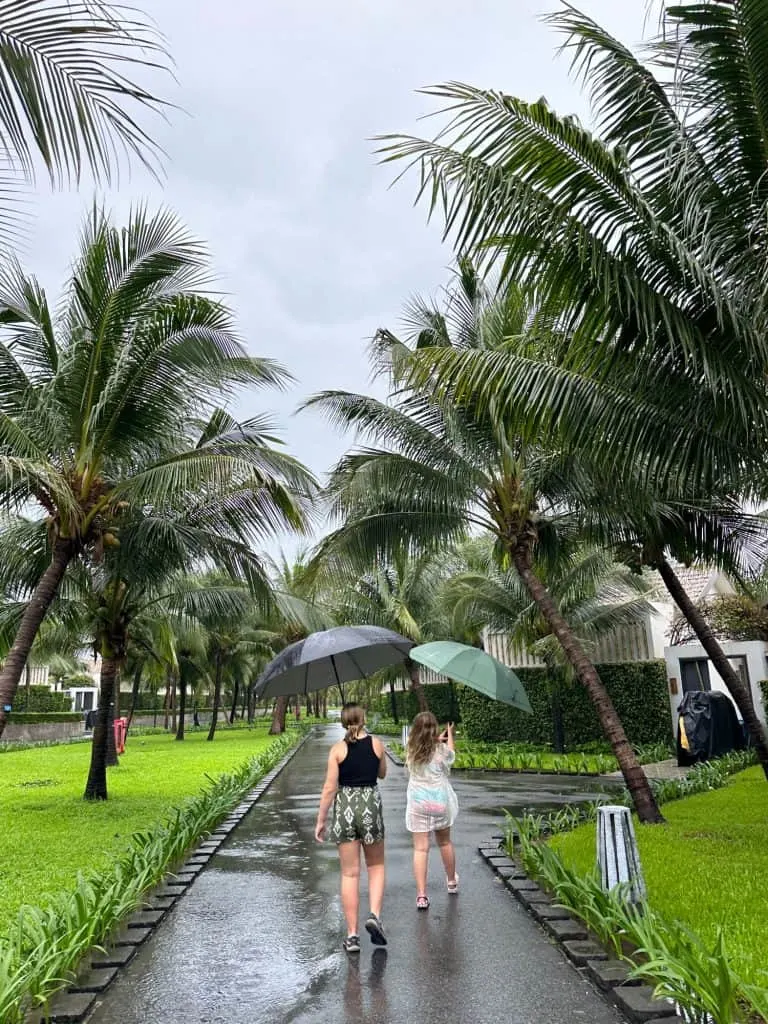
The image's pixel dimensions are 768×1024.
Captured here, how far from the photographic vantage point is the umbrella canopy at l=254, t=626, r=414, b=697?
7.14 m

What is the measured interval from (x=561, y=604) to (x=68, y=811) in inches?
479

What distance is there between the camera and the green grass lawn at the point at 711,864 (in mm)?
4902

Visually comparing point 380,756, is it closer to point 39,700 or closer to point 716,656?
point 716,656

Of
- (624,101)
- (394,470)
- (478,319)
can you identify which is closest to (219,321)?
(394,470)

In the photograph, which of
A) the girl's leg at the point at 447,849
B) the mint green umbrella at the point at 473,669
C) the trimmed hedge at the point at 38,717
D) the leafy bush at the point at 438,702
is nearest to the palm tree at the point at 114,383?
the mint green umbrella at the point at 473,669

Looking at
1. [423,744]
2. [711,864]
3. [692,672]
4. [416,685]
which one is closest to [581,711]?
[692,672]

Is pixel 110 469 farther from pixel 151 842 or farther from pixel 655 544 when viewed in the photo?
pixel 655 544

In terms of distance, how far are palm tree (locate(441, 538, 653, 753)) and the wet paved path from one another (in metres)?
11.4

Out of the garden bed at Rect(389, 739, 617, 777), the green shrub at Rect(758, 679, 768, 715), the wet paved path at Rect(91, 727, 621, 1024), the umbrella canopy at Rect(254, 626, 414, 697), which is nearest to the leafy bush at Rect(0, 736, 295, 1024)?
the wet paved path at Rect(91, 727, 621, 1024)

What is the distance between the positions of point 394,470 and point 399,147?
209 inches

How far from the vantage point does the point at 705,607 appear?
2067 centimetres

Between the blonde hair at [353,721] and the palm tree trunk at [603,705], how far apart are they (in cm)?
470

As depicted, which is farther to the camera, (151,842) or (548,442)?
(548,442)

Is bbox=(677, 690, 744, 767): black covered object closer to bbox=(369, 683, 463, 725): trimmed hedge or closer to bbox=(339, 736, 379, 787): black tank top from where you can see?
bbox=(369, 683, 463, 725): trimmed hedge
